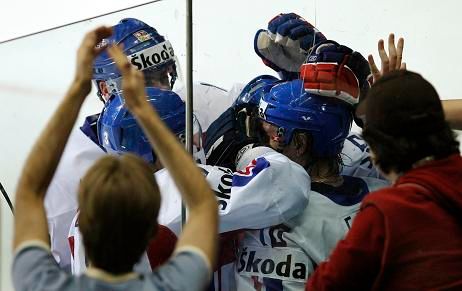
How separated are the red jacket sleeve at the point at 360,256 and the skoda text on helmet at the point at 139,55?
82 centimetres

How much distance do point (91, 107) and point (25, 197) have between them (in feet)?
3.64

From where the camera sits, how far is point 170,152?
78 centimetres

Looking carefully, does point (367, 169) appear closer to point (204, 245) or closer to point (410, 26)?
point (410, 26)

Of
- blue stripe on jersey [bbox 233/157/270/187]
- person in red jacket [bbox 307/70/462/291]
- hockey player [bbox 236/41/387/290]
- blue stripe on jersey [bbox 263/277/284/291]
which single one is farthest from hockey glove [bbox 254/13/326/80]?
person in red jacket [bbox 307/70/462/291]

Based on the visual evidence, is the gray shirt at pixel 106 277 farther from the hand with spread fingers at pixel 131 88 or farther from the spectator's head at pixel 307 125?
the spectator's head at pixel 307 125

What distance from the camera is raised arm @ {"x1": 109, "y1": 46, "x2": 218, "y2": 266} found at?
77cm

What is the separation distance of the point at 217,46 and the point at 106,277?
48.6 inches

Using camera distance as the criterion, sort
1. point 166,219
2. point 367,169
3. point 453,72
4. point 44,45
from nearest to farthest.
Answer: point 166,219 < point 367,169 < point 453,72 < point 44,45

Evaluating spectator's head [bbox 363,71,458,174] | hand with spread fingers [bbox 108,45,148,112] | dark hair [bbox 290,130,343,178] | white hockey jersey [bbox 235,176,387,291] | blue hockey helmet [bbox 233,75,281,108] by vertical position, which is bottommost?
white hockey jersey [bbox 235,176,387,291]

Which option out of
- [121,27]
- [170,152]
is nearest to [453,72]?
[121,27]

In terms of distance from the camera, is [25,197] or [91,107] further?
[91,107]

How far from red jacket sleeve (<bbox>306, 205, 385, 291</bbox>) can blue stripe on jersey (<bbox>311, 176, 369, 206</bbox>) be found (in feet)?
1.28

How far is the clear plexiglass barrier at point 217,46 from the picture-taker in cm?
164

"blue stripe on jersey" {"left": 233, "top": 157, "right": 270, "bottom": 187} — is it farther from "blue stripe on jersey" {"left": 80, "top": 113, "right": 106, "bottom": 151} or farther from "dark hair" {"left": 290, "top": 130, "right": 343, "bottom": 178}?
"blue stripe on jersey" {"left": 80, "top": 113, "right": 106, "bottom": 151}
